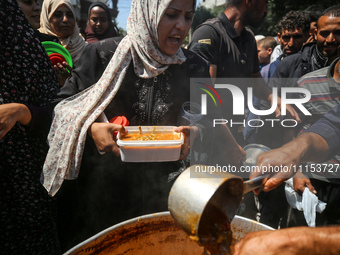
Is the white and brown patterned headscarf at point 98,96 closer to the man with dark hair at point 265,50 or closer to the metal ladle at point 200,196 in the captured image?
the metal ladle at point 200,196

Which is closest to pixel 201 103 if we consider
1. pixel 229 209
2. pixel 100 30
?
pixel 229 209

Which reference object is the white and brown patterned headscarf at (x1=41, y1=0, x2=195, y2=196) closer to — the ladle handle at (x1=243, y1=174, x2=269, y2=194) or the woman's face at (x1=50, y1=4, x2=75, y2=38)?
the ladle handle at (x1=243, y1=174, x2=269, y2=194)

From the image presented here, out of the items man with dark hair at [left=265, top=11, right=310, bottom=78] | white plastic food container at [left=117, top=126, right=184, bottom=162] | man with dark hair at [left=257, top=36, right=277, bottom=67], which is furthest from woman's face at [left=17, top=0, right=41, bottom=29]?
man with dark hair at [left=257, top=36, right=277, bottom=67]

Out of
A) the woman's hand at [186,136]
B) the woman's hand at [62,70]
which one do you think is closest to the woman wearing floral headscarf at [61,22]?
the woman's hand at [62,70]

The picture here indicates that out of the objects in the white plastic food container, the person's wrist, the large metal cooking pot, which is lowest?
the large metal cooking pot

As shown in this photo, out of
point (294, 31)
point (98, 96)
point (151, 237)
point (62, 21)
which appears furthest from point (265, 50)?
point (151, 237)

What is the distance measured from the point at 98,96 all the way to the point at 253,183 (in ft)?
3.05

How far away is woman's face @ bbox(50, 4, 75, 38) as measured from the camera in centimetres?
271

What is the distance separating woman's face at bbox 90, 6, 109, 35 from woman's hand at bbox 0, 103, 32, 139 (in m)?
2.65

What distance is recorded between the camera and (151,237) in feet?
4.15

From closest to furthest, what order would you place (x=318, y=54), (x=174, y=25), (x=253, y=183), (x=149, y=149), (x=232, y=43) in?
(x=253, y=183), (x=149, y=149), (x=174, y=25), (x=232, y=43), (x=318, y=54)

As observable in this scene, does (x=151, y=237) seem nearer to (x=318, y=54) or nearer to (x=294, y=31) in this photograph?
(x=318, y=54)

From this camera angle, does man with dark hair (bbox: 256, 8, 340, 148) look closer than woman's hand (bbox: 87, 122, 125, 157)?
No

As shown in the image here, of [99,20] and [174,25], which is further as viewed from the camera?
[99,20]
